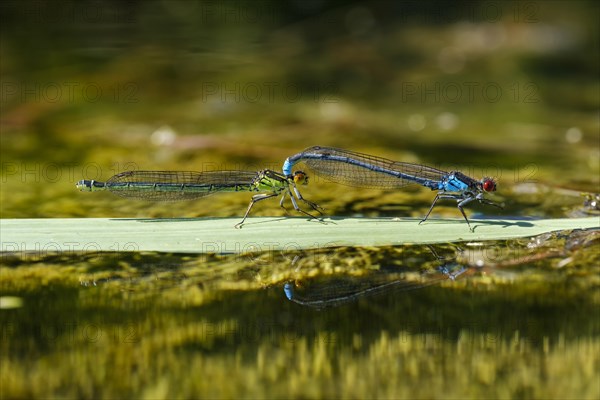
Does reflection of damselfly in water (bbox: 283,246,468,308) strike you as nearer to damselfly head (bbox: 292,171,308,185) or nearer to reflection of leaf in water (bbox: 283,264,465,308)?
reflection of leaf in water (bbox: 283,264,465,308)

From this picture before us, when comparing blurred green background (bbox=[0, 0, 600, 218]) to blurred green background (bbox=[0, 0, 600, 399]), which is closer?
blurred green background (bbox=[0, 0, 600, 399])

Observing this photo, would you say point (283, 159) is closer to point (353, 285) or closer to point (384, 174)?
point (384, 174)

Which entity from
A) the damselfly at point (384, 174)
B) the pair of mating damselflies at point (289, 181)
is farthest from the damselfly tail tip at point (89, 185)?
the damselfly at point (384, 174)

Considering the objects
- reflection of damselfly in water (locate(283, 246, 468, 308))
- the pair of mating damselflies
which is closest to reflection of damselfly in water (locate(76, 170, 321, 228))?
the pair of mating damselflies

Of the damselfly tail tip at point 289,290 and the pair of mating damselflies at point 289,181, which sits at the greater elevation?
the pair of mating damselflies at point 289,181

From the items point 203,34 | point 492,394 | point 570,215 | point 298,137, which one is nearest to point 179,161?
point 298,137

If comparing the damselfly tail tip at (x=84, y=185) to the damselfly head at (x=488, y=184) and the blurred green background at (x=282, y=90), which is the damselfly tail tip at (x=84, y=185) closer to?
the blurred green background at (x=282, y=90)
